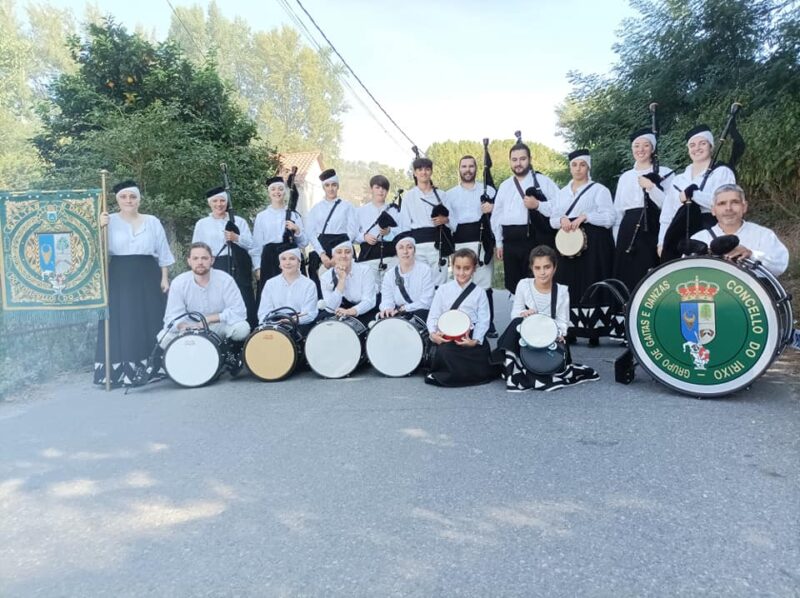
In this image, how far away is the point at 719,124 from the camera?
9.98 metres

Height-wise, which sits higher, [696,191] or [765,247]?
[696,191]

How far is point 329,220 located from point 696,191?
3.88m

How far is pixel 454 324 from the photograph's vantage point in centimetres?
533

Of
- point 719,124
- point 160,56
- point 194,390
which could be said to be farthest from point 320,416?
point 160,56

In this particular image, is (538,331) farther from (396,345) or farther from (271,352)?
(271,352)

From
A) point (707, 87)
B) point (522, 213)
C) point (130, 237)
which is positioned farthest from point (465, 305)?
point (707, 87)

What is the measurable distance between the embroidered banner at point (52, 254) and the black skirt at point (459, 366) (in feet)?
10.0

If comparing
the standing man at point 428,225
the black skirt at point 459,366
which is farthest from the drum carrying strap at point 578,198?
the black skirt at point 459,366

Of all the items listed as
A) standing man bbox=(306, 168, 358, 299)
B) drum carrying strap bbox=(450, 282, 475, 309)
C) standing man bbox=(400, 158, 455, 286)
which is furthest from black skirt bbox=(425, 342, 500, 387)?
standing man bbox=(306, 168, 358, 299)

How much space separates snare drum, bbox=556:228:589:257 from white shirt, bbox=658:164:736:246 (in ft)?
2.30

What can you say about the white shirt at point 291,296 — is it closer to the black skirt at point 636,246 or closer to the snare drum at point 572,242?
the snare drum at point 572,242

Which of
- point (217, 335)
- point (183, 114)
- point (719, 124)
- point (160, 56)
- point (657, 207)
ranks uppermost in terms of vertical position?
point (160, 56)

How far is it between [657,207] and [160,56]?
10410mm

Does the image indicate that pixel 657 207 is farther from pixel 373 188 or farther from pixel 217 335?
pixel 217 335
